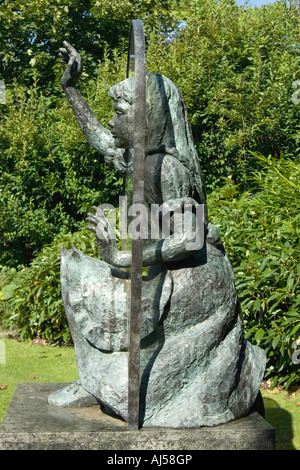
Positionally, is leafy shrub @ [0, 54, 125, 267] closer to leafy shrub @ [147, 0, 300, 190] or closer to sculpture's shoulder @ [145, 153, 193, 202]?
leafy shrub @ [147, 0, 300, 190]

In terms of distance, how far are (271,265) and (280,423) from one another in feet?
4.59

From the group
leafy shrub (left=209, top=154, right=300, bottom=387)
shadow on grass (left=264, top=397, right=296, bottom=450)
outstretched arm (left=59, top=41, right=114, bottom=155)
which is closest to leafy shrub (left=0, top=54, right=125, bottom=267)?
leafy shrub (left=209, top=154, right=300, bottom=387)

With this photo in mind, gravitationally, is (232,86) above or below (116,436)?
above

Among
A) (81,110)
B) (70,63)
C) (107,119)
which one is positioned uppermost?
(107,119)

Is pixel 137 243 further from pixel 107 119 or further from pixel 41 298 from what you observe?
pixel 107 119

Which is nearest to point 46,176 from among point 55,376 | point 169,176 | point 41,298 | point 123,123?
point 41,298

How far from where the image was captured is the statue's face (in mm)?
2990

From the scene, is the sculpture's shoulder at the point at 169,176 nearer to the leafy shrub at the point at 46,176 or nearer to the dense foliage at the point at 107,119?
the dense foliage at the point at 107,119

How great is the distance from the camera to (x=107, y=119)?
26.7ft

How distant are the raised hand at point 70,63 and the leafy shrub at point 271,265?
9.18ft

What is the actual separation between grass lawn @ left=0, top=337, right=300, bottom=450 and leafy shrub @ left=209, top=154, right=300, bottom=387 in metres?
0.21

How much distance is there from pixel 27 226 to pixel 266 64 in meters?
4.14

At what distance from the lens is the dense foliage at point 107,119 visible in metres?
6.99

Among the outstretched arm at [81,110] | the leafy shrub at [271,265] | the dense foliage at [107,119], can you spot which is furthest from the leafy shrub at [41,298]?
the outstretched arm at [81,110]
